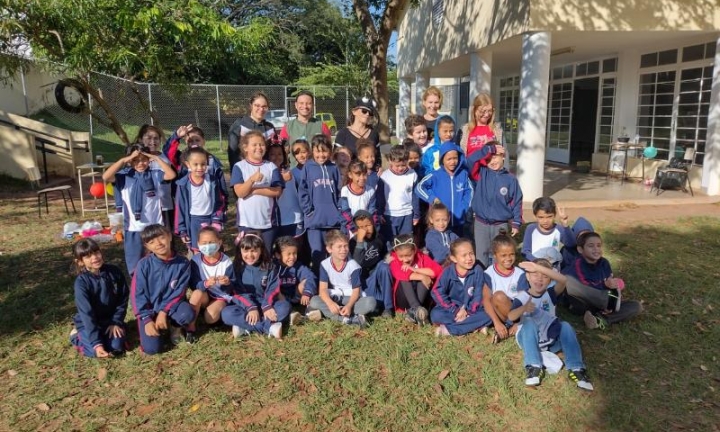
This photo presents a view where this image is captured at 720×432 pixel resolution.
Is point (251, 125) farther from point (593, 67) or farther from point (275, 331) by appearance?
point (593, 67)

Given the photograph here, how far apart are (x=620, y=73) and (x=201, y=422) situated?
1166cm

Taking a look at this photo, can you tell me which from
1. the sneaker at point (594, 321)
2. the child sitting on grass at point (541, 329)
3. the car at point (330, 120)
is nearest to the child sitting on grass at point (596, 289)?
the sneaker at point (594, 321)

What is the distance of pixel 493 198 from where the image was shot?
4.52m

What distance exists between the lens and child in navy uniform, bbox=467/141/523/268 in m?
4.50

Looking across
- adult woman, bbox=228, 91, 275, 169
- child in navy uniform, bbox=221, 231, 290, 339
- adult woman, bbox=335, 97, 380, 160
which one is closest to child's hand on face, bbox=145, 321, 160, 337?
child in navy uniform, bbox=221, 231, 290, 339

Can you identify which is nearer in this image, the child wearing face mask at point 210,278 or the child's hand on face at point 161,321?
the child's hand on face at point 161,321

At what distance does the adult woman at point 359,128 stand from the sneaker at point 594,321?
7.82ft

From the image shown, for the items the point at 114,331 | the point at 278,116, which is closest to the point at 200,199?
the point at 114,331

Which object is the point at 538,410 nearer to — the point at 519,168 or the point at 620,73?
the point at 519,168

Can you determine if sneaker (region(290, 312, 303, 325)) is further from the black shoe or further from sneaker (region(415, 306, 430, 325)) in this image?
sneaker (region(415, 306, 430, 325))

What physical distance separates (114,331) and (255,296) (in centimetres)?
101

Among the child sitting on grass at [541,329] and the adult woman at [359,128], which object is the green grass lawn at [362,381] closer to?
the child sitting on grass at [541,329]

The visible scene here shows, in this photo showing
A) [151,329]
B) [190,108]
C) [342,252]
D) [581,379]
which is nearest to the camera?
[581,379]

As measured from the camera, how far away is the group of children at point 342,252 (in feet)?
12.3
